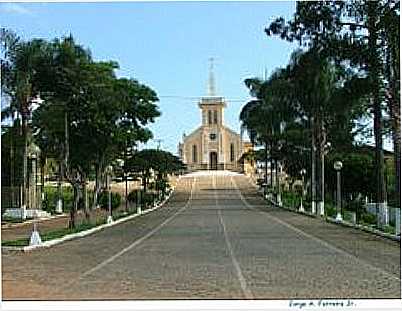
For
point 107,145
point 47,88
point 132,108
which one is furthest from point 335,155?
point 47,88

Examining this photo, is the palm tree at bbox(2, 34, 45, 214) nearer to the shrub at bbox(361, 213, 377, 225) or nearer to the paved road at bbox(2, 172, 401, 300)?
the paved road at bbox(2, 172, 401, 300)

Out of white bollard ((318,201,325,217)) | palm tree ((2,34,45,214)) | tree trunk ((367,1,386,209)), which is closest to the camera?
tree trunk ((367,1,386,209))

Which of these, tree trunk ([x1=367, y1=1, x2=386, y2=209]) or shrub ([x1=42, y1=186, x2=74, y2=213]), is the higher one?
tree trunk ([x1=367, y1=1, x2=386, y2=209])

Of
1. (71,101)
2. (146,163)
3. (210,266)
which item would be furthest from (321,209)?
(210,266)

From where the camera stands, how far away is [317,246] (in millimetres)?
19797

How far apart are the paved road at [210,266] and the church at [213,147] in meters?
77.0

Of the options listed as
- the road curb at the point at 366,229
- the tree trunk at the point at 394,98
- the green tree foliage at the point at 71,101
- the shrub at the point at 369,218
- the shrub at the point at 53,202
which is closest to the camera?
the road curb at the point at 366,229

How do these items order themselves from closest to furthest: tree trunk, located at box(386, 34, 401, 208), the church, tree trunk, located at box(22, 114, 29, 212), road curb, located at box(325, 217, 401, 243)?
road curb, located at box(325, 217, 401, 243), tree trunk, located at box(386, 34, 401, 208), tree trunk, located at box(22, 114, 29, 212), the church

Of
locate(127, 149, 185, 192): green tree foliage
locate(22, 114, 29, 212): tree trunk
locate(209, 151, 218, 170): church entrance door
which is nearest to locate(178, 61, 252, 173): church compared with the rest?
locate(209, 151, 218, 170): church entrance door

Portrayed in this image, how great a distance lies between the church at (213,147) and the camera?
103812 mm

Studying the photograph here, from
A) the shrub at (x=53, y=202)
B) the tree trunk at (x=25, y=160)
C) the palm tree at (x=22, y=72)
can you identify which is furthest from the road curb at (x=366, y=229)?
the shrub at (x=53, y=202)

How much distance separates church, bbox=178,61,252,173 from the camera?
10381 centimetres

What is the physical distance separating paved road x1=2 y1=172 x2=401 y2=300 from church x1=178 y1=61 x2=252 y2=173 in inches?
3032

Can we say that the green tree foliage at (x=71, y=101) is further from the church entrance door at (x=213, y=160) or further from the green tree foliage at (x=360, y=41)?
the church entrance door at (x=213, y=160)
